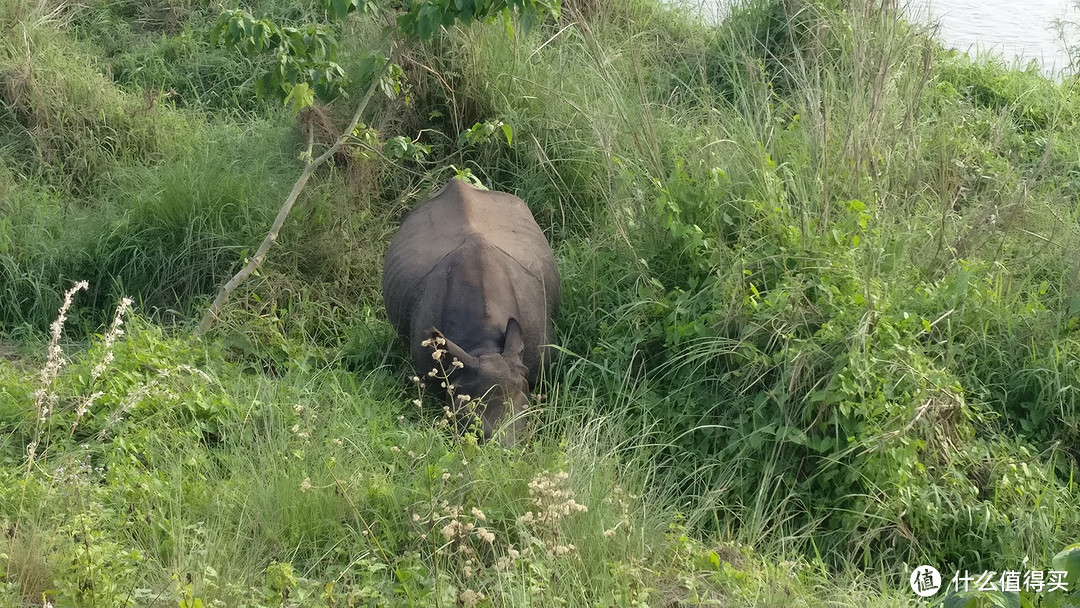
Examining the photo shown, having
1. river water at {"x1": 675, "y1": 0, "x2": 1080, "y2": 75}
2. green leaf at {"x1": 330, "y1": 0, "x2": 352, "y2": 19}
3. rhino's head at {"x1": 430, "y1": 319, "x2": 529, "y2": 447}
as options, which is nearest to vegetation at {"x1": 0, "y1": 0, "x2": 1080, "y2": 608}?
green leaf at {"x1": 330, "y1": 0, "x2": 352, "y2": 19}

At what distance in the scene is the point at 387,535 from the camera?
12.1ft

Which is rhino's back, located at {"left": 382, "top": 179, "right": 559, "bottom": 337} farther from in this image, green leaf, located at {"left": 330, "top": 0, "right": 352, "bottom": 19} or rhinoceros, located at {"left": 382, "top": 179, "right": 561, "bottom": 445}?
green leaf, located at {"left": 330, "top": 0, "right": 352, "bottom": 19}

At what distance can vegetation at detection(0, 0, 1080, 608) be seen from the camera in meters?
3.61

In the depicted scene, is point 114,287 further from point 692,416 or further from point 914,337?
point 914,337

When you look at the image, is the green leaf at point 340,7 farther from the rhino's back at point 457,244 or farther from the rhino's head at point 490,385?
the rhino's head at point 490,385

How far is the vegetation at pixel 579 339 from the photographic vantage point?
3605mm

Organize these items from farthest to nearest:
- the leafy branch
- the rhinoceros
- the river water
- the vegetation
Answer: the river water → the leafy branch → the rhinoceros → the vegetation

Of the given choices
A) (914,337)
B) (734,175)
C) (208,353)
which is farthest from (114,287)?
(914,337)

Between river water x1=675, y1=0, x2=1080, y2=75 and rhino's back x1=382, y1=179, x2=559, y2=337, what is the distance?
3.70 meters

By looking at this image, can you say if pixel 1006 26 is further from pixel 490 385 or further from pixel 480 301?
pixel 490 385

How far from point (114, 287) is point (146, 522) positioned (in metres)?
2.57

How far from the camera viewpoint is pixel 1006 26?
9211mm

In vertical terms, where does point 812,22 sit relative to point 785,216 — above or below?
above

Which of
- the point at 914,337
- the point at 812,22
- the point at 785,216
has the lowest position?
the point at 914,337
